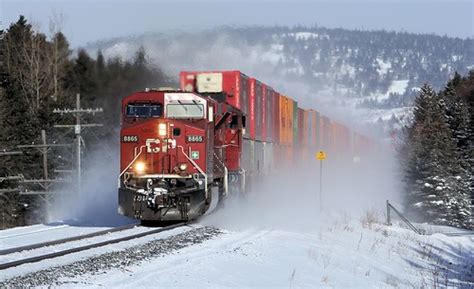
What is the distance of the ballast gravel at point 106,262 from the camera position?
9.96m

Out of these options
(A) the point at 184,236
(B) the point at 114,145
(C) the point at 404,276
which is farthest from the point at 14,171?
(C) the point at 404,276

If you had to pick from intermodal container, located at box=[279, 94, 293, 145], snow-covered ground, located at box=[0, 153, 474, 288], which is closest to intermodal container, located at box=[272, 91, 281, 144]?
intermodal container, located at box=[279, 94, 293, 145]

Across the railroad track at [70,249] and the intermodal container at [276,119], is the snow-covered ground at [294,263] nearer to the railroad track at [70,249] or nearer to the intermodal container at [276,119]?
the railroad track at [70,249]

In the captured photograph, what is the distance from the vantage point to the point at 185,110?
18.0m

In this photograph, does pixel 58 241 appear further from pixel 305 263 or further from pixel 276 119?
pixel 276 119

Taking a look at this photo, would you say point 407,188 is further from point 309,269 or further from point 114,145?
point 309,269

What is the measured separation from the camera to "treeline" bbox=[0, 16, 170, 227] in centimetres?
4000

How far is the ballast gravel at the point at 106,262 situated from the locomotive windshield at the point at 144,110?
3867mm

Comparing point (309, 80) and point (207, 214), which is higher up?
point (309, 80)

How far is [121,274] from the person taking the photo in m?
10.6

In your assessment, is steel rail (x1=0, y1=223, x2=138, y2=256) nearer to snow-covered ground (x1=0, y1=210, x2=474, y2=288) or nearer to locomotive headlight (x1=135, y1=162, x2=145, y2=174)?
snow-covered ground (x1=0, y1=210, x2=474, y2=288)

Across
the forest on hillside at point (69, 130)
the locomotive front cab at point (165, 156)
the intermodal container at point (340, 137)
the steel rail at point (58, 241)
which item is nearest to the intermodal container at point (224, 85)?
the locomotive front cab at point (165, 156)

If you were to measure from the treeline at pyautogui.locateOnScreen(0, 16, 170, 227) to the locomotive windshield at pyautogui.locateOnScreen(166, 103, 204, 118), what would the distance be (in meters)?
18.1

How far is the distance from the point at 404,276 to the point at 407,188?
135ft
